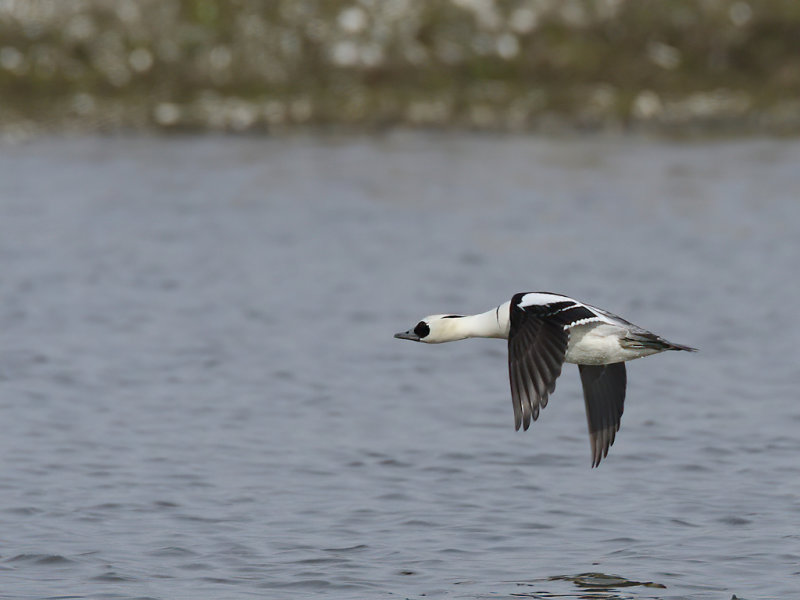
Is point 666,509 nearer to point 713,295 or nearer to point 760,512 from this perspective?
point 760,512

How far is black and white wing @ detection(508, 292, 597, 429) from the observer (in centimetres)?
819

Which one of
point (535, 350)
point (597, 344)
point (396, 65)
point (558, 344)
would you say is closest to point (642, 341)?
point (597, 344)

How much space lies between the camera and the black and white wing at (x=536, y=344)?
8188 mm

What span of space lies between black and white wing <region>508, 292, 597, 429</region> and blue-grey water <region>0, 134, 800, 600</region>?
3.29 feet

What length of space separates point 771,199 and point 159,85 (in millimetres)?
13225

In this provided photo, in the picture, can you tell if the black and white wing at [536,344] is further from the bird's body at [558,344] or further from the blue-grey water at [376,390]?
the blue-grey water at [376,390]

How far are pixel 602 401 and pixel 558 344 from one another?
119 centimetres

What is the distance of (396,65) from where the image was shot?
97.2ft

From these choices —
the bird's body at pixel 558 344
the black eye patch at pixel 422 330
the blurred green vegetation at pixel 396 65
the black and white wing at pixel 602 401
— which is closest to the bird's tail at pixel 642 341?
the bird's body at pixel 558 344

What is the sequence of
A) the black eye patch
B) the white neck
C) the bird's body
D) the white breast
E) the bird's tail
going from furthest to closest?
the black eye patch
the white neck
the white breast
the bird's tail
the bird's body

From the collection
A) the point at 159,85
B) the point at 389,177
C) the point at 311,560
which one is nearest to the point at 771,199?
the point at 389,177

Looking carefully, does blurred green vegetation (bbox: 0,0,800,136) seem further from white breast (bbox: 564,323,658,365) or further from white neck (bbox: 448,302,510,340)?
white breast (bbox: 564,323,658,365)

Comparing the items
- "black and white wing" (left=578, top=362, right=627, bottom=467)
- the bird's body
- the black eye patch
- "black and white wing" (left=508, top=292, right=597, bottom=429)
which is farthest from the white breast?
the black eye patch

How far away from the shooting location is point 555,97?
2948 centimetres
